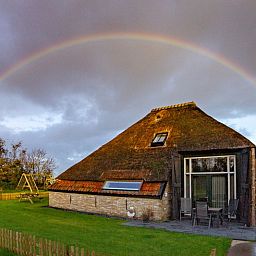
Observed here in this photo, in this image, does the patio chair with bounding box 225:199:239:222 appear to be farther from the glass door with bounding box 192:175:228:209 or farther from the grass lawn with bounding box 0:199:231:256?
the grass lawn with bounding box 0:199:231:256

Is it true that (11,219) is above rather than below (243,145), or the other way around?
below

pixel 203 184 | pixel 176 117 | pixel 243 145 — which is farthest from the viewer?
pixel 176 117

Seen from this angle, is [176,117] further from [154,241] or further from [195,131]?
[154,241]

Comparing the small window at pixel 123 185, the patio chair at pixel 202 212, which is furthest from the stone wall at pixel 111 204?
the patio chair at pixel 202 212

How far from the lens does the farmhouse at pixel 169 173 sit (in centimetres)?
1399

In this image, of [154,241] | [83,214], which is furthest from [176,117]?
[154,241]

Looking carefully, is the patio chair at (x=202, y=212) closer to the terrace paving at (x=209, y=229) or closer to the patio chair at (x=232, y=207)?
the terrace paving at (x=209, y=229)

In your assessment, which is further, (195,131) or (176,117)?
(176,117)

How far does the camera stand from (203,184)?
1531 cm

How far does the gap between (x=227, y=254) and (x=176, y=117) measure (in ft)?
35.7

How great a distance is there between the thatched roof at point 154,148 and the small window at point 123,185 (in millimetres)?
260

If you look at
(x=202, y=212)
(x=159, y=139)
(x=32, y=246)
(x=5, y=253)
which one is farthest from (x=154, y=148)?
(x=32, y=246)

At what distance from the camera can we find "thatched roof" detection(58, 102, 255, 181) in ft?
48.6

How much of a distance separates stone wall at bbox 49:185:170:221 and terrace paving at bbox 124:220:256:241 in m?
0.65
